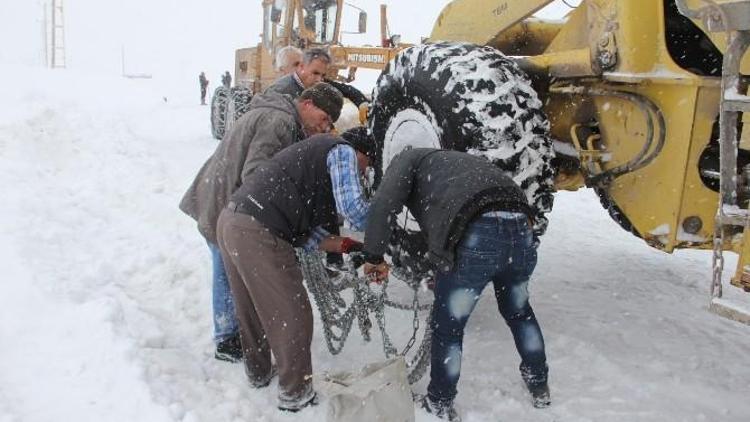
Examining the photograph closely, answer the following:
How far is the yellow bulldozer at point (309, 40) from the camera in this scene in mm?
9742

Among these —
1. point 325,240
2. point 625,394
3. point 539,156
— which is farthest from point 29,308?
point 625,394

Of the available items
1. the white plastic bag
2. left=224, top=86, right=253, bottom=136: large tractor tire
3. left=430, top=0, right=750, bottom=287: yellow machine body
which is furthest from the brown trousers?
left=224, top=86, right=253, bottom=136: large tractor tire

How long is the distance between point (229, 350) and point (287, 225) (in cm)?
102


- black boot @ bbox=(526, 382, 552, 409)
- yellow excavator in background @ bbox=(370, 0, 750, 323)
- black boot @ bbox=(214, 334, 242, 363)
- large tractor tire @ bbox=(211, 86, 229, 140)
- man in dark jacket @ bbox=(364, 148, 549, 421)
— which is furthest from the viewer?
large tractor tire @ bbox=(211, 86, 229, 140)

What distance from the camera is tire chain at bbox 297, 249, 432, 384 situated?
3546mm

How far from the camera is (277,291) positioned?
3338mm

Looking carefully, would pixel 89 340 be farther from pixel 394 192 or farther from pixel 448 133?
pixel 448 133

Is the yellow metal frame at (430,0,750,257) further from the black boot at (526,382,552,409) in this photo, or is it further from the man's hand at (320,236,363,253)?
the man's hand at (320,236,363,253)

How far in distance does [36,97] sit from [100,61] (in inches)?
2807

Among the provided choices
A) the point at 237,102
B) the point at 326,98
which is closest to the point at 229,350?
the point at 326,98

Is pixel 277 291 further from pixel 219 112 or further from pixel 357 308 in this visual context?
pixel 219 112

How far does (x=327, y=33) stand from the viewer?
11.0 metres

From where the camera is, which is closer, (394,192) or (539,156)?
(394,192)

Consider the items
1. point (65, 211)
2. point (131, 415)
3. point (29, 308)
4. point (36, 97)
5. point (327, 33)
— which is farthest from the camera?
point (36, 97)
